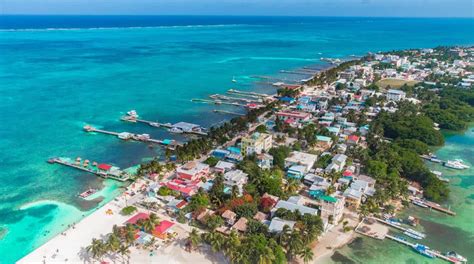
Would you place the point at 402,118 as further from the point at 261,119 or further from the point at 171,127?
the point at 171,127

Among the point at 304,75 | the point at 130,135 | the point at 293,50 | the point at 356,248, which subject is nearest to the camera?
the point at 356,248

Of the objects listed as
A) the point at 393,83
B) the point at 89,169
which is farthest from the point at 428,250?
the point at 393,83

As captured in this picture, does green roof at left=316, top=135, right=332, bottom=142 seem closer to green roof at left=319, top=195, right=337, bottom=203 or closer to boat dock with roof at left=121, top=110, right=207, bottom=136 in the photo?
boat dock with roof at left=121, top=110, right=207, bottom=136

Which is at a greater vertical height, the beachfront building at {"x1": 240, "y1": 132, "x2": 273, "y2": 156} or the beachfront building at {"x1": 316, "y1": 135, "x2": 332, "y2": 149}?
the beachfront building at {"x1": 240, "y1": 132, "x2": 273, "y2": 156}

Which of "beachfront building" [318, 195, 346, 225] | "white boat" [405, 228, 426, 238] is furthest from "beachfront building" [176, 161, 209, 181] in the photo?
"white boat" [405, 228, 426, 238]

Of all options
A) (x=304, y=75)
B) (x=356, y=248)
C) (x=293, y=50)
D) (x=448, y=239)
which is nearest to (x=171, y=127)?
(x=356, y=248)

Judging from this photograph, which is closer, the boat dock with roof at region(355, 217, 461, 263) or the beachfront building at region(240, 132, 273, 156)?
the boat dock with roof at region(355, 217, 461, 263)

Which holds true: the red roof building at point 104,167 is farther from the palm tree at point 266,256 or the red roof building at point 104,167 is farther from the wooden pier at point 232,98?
the wooden pier at point 232,98

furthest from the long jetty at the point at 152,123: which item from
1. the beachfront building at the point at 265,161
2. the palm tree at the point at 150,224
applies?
the palm tree at the point at 150,224
